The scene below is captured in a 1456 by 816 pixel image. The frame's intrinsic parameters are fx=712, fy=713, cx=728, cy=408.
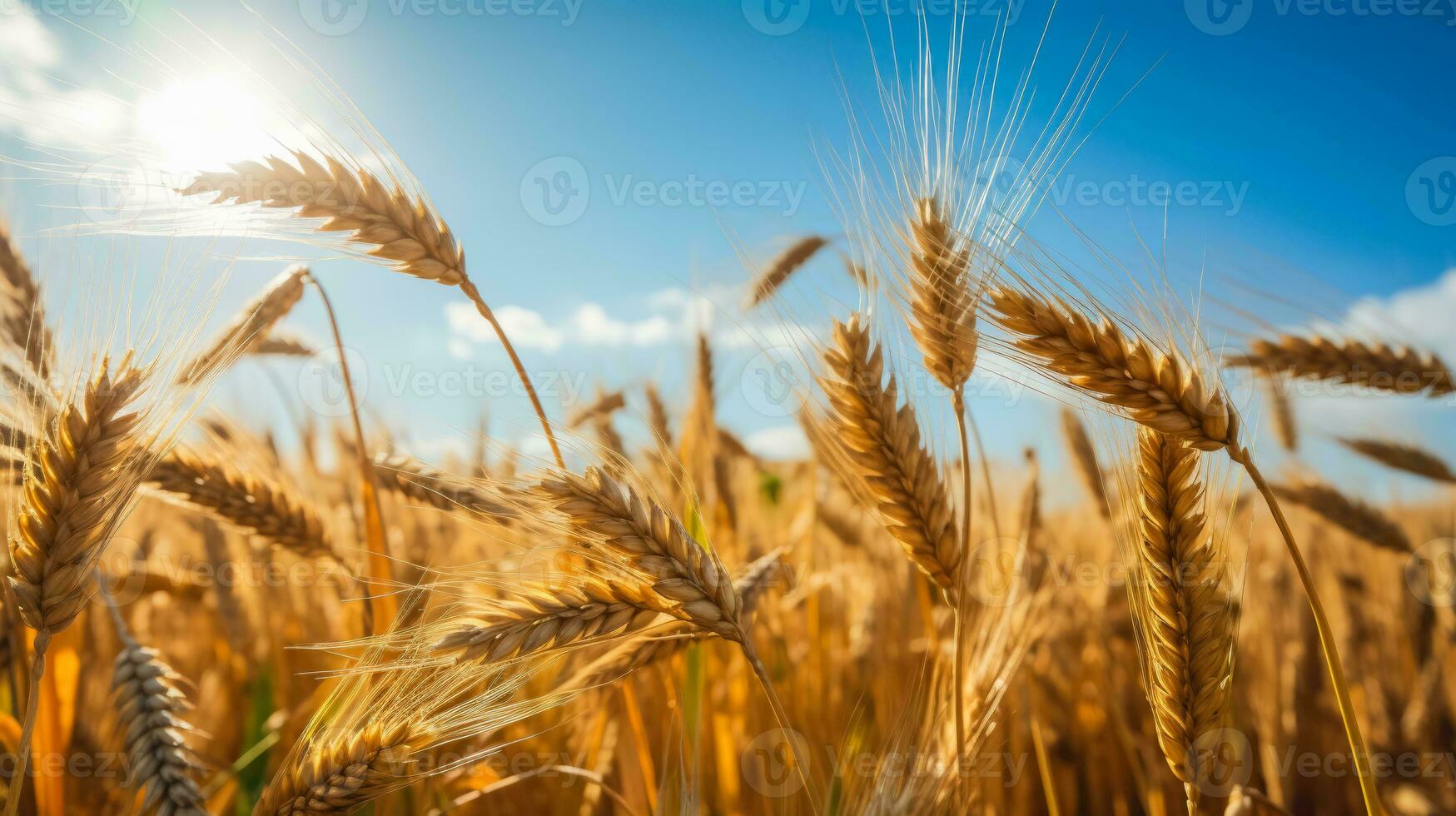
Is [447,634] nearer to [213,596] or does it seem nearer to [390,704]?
[390,704]

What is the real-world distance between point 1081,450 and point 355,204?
333 cm

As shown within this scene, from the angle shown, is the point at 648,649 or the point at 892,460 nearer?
the point at 892,460

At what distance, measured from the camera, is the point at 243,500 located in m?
1.82

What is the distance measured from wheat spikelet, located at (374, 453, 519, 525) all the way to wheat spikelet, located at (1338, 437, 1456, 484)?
143 inches

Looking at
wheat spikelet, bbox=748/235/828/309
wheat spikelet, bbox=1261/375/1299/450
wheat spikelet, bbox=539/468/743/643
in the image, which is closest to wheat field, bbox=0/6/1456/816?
wheat spikelet, bbox=539/468/743/643

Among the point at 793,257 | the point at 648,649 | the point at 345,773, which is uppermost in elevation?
the point at 793,257

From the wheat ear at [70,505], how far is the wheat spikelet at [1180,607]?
182cm

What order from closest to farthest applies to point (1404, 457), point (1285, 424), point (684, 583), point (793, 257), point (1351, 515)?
point (684, 583) → point (1351, 515) → point (1404, 457) → point (793, 257) → point (1285, 424)

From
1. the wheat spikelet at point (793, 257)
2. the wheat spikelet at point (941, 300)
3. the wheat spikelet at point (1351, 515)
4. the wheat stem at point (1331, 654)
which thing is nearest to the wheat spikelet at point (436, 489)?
the wheat spikelet at point (941, 300)

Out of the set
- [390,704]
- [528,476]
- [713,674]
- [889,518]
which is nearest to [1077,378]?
[889,518]

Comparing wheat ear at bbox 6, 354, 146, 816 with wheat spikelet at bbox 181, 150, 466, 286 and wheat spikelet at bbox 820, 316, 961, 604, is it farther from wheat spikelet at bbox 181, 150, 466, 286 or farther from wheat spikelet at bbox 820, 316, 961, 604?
wheat spikelet at bbox 820, 316, 961, 604

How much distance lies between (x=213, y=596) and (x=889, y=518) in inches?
156

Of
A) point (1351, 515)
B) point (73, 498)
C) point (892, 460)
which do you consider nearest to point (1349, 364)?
point (1351, 515)

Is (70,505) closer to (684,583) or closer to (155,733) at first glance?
(155,733)
